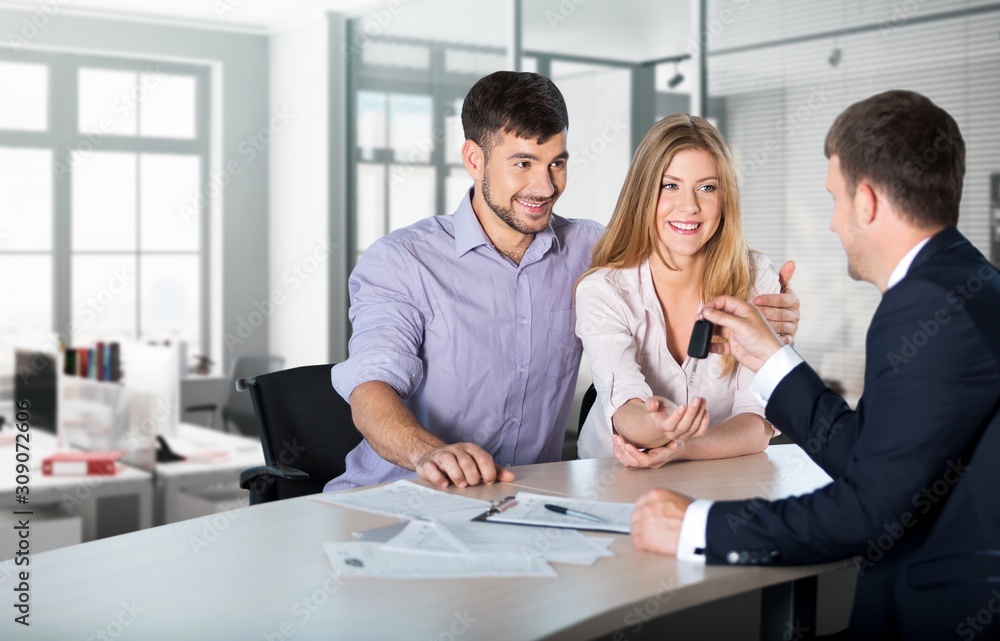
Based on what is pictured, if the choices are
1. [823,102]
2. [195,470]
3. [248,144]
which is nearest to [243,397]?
[248,144]

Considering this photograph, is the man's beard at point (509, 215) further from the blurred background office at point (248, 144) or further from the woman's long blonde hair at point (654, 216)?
the blurred background office at point (248, 144)

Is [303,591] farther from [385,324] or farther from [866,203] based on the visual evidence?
[385,324]

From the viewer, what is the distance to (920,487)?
56.0 inches

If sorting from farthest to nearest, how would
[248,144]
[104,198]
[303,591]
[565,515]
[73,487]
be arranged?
[248,144] < [104,198] < [73,487] < [565,515] < [303,591]

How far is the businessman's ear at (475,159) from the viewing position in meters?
2.51

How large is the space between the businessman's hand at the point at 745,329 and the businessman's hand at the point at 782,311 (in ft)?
1.34

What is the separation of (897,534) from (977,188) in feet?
8.62

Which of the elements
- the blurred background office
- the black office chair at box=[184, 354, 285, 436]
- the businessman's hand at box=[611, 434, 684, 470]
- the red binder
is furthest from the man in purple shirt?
the black office chair at box=[184, 354, 285, 436]

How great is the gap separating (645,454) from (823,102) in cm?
259

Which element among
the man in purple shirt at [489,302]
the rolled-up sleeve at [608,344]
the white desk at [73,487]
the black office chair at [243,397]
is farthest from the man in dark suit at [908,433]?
the black office chair at [243,397]

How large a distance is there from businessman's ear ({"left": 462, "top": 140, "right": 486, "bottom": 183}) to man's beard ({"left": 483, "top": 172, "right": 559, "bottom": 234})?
0.9 inches

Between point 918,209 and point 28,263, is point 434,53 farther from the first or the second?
point 918,209

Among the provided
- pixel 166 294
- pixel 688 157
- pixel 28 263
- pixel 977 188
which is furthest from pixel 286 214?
pixel 688 157

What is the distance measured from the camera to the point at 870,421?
147 cm
